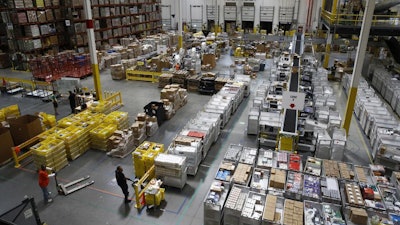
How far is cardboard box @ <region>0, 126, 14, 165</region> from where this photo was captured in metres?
A: 11.0

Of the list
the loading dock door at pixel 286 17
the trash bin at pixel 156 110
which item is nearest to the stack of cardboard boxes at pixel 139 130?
the trash bin at pixel 156 110

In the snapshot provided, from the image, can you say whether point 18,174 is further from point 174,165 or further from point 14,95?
point 14,95

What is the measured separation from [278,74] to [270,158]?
1066cm

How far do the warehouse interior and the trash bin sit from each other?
48 millimetres

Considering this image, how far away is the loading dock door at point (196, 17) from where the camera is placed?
4191 cm

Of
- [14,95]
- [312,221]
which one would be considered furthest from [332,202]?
[14,95]

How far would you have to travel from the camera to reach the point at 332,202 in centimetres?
780

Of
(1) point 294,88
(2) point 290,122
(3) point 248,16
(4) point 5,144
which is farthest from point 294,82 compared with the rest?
(3) point 248,16

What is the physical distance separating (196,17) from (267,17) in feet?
33.5

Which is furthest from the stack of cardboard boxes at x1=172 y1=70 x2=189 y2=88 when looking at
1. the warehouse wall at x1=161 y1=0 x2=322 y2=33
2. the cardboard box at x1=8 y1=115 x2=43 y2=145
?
the warehouse wall at x1=161 y1=0 x2=322 y2=33

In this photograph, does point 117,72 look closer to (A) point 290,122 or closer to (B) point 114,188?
(B) point 114,188

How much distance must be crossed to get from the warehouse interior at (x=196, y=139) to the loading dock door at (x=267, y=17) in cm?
1472

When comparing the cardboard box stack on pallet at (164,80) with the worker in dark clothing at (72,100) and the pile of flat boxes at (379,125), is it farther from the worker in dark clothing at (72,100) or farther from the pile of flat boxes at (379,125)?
the pile of flat boxes at (379,125)

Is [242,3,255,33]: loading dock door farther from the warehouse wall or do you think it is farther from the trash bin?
the trash bin
